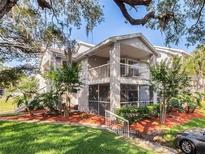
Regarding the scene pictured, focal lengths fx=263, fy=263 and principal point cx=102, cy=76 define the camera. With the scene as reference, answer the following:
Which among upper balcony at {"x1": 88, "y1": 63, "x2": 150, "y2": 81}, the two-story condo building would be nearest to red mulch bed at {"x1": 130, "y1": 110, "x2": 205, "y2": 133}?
the two-story condo building

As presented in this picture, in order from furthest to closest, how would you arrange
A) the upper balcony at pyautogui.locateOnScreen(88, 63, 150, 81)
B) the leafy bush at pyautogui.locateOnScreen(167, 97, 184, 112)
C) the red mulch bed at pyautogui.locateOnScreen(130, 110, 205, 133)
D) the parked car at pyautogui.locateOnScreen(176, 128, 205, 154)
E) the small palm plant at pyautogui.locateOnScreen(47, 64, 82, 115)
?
1. the leafy bush at pyautogui.locateOnScreen(167, 97, 184, 112)
2. the upper balcony at pyautogui.locateOnScreen(88, 63, 150, 81)
3. the small palm plant at pyautogui.locateOnScreen(47, 64, 82, 115)
4. the red mulch bed at pyautogui.locateOnScreen(130, 110, 205, 133)
5. the parked car at pyautogui.locateOnScreen(176, 128, 205, 154)

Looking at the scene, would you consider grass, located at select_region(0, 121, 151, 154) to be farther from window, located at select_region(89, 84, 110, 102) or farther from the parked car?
window, located at select_region(89, 84, 110, 102)

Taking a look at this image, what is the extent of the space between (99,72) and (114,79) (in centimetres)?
396

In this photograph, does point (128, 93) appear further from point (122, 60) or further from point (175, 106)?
point (175, 106)

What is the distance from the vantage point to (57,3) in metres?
14.2

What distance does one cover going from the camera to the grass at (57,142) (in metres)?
9.23

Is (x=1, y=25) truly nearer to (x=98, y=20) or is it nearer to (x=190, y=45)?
(x=98, y=20)

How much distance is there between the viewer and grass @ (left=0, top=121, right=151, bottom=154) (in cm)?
923

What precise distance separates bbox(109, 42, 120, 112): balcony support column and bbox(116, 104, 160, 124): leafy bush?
32.8 inches

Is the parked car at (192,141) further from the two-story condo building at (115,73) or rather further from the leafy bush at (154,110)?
the leafy bush at (154,110)

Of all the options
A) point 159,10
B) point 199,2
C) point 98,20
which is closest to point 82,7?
point 98,20

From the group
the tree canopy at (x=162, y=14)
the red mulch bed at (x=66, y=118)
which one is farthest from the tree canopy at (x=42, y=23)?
the red mulch bed at (x=66, y=118)

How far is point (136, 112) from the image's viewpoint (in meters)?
18.6

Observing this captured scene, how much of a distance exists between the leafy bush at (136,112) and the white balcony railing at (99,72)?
4062 mm
